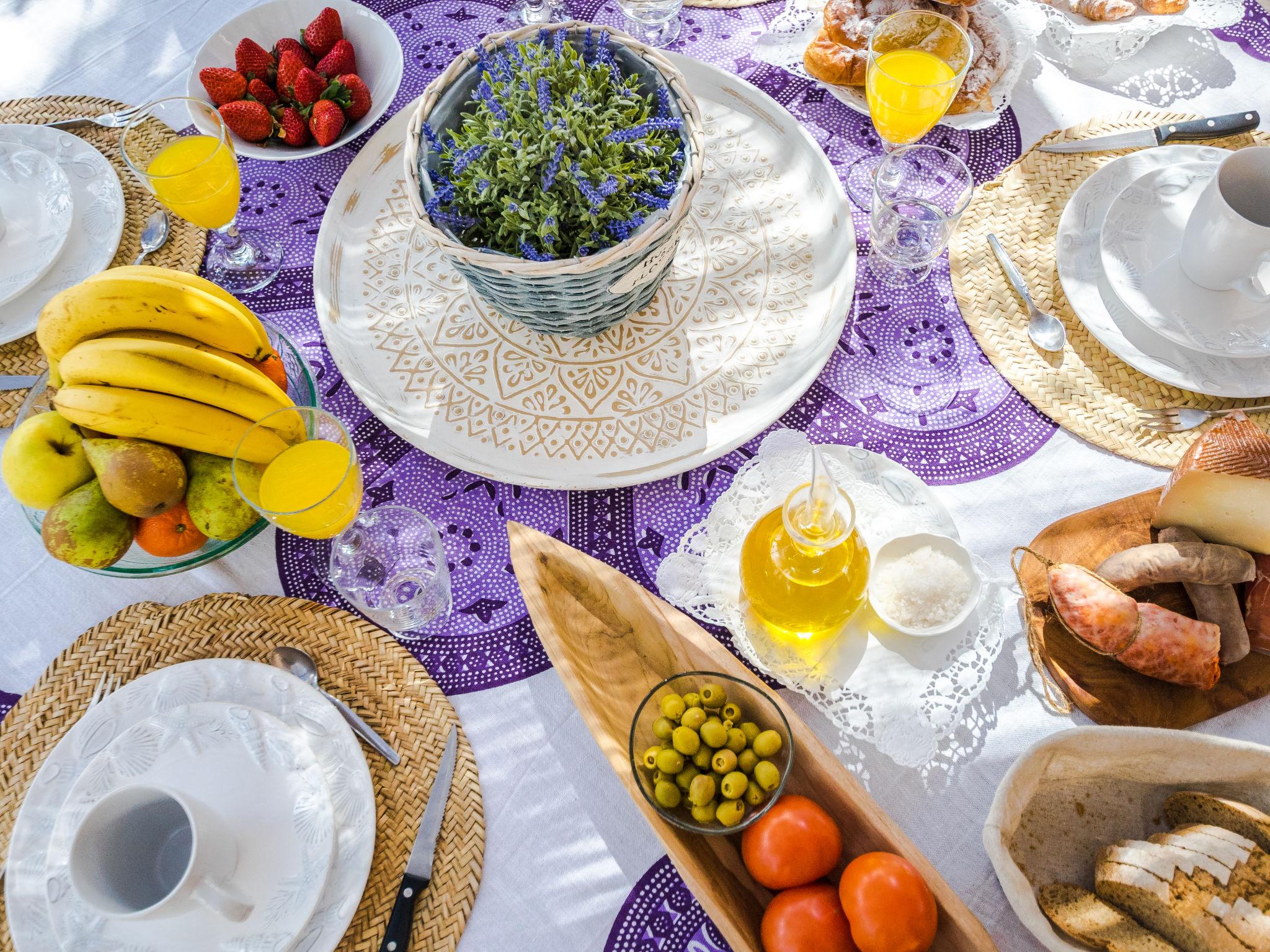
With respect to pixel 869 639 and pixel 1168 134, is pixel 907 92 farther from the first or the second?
pixel 869 639

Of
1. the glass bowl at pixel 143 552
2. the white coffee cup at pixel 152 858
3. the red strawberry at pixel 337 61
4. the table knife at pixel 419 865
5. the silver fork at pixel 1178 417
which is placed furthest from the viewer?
the red strawberry at pixel 337 61

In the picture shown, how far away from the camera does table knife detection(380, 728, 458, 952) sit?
84 cm

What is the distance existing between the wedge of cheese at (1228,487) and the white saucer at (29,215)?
58.9 inches

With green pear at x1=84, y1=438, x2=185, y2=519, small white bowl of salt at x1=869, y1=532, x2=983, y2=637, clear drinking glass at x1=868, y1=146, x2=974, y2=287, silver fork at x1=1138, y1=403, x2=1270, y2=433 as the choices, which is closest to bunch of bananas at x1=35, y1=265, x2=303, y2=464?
green pear at x1=84, y1=438, x2=185, y2=519

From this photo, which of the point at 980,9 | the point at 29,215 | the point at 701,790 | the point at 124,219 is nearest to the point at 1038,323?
the point at 980,9

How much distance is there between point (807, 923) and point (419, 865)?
1.30 feet

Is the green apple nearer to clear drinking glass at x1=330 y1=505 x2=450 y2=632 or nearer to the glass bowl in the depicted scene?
the glass bowl

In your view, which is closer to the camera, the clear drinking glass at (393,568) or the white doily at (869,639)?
the white doily at (869,639)

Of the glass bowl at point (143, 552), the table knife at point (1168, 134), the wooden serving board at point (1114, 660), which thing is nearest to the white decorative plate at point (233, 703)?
the glass bowl at point (143, 552)

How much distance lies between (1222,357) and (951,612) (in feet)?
1.74

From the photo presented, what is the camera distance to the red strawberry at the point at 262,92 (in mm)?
1263

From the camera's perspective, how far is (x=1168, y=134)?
1.23m

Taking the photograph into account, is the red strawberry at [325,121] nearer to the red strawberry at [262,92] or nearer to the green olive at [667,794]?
the red strawberry at [262,92]

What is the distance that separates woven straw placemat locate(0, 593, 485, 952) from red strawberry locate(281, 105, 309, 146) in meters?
0.70
